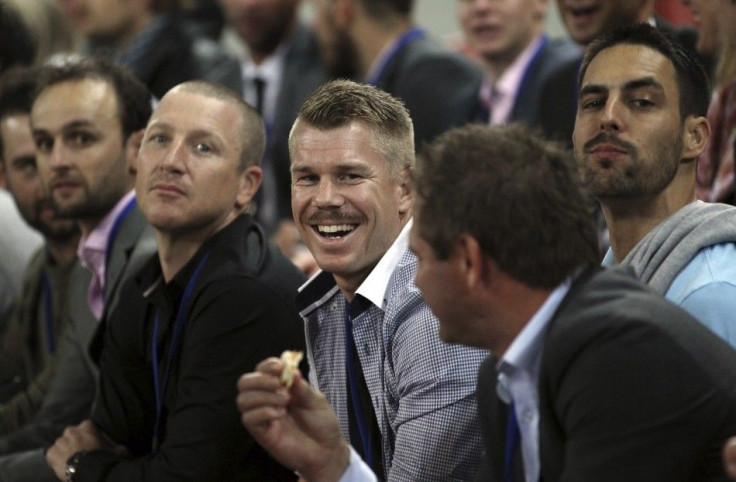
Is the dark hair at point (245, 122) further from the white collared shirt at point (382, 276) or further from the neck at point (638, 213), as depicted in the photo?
the neck at point (638, 213)

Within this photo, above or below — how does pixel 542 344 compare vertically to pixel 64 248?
below

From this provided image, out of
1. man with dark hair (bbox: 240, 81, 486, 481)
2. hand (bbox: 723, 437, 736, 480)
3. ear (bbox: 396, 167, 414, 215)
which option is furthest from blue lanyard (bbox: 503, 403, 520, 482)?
ear (bbox: 396, 167, 414, 215)

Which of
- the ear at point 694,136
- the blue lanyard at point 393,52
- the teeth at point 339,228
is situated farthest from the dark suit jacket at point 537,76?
the teeth at point 339,228

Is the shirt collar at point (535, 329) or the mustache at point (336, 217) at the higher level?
the mustache at point (336, 217)

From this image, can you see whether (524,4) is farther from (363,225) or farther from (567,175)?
(567,175)

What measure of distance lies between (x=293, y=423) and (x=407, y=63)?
3.15m

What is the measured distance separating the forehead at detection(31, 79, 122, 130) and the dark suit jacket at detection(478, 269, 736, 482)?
2357 mm

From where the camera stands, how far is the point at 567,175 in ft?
6.88

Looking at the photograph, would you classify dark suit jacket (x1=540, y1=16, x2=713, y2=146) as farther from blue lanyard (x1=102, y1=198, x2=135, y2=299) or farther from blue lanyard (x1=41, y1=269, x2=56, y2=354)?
blue lanyard (x1=41, y1=269, x2=56, y2=354)

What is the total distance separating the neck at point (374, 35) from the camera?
541 cm

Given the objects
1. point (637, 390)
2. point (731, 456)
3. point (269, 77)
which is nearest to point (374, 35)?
point (269, 77)

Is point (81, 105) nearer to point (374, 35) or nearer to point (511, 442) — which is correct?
point (374, 35)

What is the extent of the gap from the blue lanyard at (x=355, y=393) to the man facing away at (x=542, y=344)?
61cm

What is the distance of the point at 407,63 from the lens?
5.15 metres
